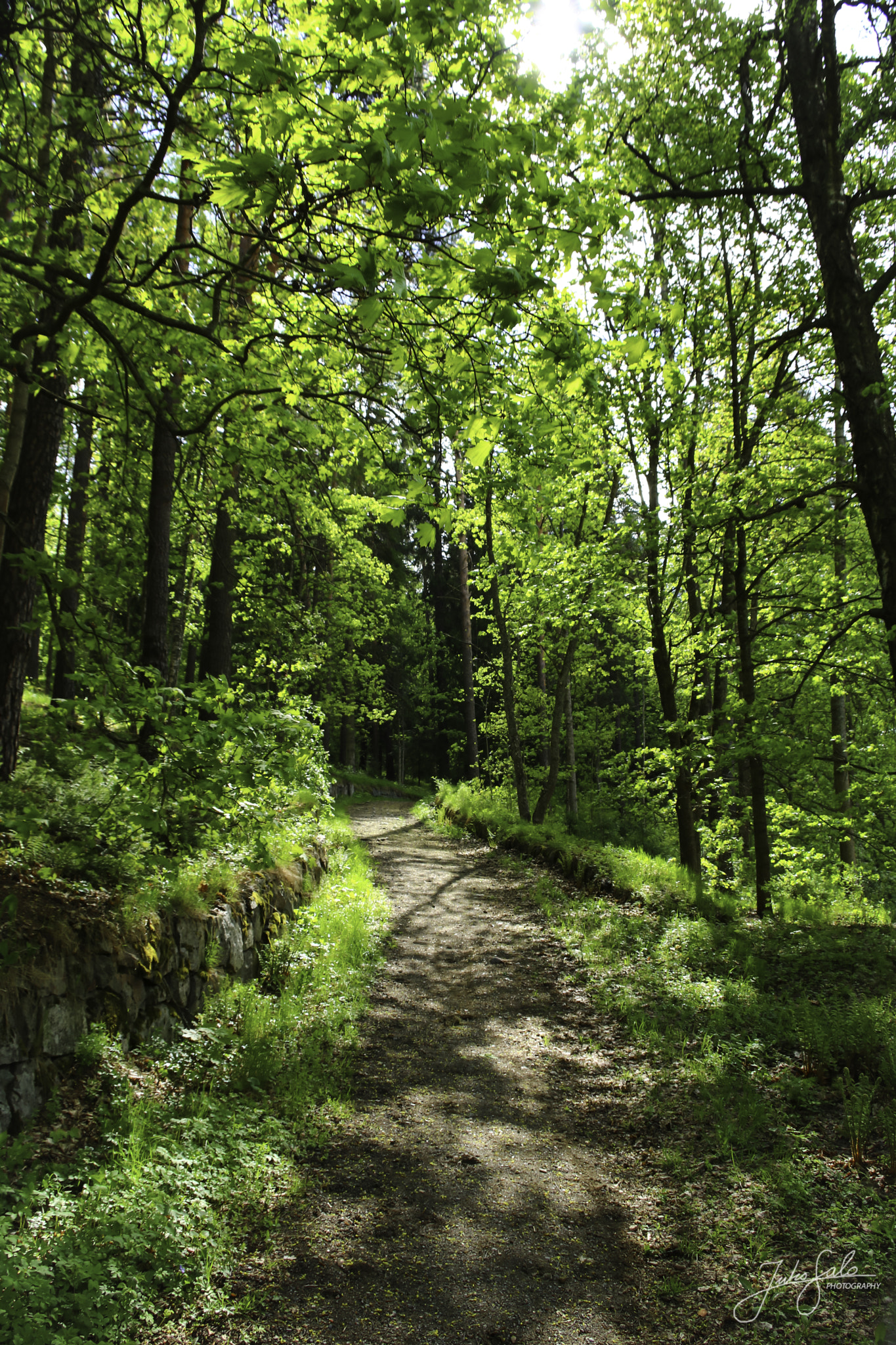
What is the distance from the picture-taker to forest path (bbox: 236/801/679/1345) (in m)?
2.96

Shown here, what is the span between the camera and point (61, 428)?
7543 mm

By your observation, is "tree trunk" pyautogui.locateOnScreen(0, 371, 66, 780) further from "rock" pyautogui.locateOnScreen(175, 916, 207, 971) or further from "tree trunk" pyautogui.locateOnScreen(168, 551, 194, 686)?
"tree trunk" pyautogui.locateOnScreen(168, 551, 194, 686)

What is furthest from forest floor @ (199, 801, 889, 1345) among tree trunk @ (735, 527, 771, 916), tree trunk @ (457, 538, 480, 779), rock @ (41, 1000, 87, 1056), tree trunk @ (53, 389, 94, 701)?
tree trunk @ (457, 538, 480, 779)

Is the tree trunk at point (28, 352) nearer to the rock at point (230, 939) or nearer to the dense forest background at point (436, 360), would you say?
the dense forest background at point (436, 360)

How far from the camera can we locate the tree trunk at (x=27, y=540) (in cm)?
658

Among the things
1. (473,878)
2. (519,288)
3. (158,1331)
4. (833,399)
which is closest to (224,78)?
(519,288)

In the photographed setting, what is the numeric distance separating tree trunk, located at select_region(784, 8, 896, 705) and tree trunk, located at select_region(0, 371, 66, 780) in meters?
7.01

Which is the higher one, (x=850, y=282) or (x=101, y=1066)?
(x=850, y=282)

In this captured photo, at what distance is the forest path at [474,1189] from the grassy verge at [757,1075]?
0.24m

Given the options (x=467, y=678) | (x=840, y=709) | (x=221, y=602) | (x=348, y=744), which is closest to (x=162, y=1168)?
(x=221, y=602)

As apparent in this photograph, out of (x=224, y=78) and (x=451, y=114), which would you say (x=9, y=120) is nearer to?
(x=224, y=78)

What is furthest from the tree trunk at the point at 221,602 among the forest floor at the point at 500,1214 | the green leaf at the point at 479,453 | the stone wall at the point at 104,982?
the green leaf at the point at 479,453

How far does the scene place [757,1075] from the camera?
4770 millimetres

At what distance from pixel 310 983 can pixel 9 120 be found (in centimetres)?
837
